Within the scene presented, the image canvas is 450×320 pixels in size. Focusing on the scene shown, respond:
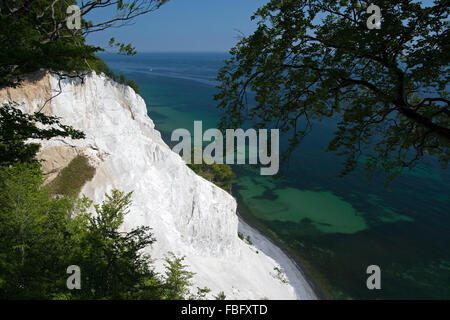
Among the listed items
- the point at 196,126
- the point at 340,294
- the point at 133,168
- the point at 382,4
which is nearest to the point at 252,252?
the point at 340,294

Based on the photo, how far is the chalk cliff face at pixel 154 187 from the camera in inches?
735

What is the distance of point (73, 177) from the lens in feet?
57.1

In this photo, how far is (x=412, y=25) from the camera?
14.9ft

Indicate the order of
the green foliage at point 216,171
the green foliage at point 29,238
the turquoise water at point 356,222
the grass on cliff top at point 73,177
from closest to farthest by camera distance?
the green foliage at point 29,238
the grass on cliff top at point 73,177
the turquoise water at point 356,222
the green foliage at point 216,171

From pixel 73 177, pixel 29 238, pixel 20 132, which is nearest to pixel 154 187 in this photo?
pixel 73 177

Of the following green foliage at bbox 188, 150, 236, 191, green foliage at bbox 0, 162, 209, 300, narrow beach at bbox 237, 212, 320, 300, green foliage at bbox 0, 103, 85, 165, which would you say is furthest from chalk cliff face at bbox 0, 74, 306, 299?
green foliage at bbox 188, 150, 236, 191

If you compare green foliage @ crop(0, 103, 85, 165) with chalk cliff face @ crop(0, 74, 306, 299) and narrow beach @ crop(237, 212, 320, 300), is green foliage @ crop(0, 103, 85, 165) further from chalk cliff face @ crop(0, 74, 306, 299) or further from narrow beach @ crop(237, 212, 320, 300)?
narrow beach @ crop(237, 212, 320, 300)

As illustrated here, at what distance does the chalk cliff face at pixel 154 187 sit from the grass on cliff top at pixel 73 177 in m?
0.41

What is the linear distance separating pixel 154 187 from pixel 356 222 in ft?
103

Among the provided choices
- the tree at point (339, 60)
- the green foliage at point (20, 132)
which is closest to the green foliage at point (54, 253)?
the green foliage at point (20, 132)

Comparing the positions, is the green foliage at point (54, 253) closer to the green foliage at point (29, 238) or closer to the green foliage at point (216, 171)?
the green foliage at point (29, 238)

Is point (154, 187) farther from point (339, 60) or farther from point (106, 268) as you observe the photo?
point (339, 60)

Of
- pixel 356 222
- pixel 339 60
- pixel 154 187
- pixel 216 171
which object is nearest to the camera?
pixel 339 60
